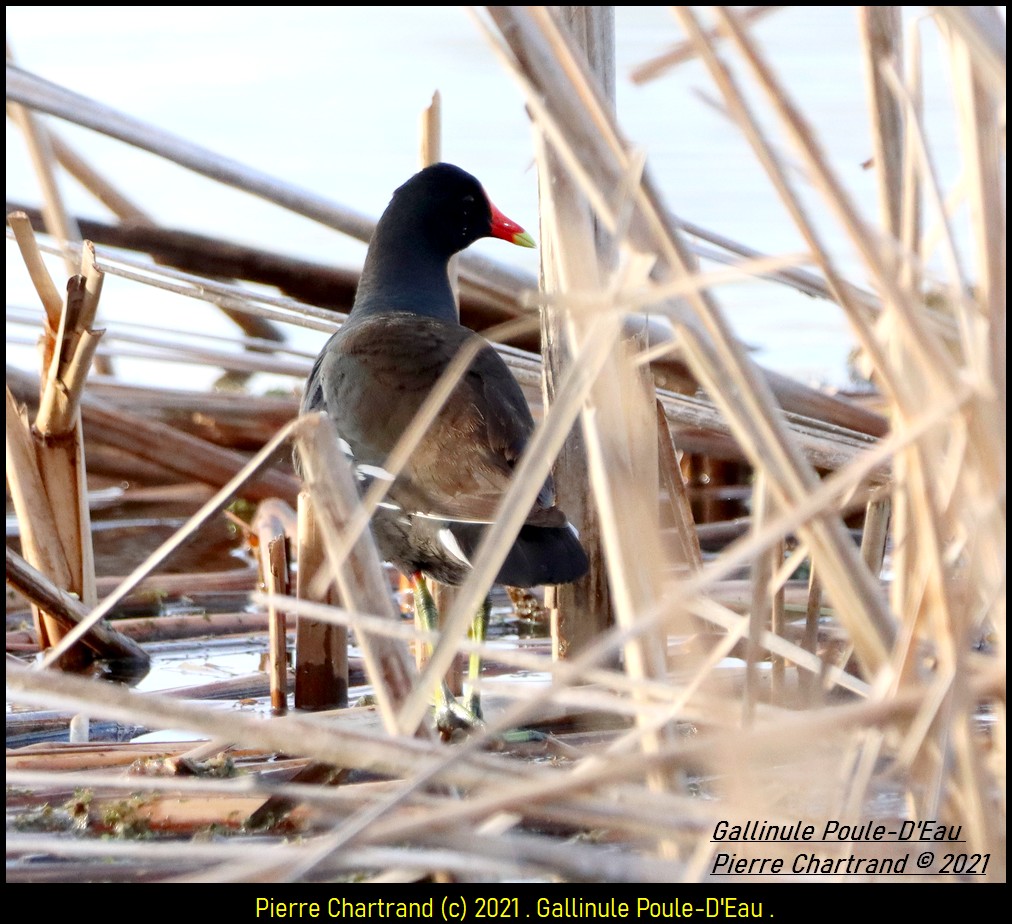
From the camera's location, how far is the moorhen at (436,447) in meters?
1.81

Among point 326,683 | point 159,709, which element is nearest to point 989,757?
point 159,709

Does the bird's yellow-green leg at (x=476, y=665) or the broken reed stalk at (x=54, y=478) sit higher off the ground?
the broken reed stalk at (x=54, y=478)

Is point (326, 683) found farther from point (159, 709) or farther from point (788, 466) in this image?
point (788, 466)

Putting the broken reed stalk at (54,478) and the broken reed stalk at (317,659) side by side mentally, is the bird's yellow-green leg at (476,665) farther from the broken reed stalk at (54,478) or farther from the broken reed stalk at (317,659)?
the broken reed stalk at (54,478)

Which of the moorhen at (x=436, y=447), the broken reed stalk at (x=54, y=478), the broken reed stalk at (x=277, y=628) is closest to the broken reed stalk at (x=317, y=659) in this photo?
the broken reed stalk at (x=277, y=628)

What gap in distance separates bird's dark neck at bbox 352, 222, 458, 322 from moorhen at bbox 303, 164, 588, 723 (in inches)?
3.4

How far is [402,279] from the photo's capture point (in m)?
2.89

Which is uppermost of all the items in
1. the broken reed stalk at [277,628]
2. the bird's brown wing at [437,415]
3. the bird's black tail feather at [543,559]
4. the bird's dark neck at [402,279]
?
the bird's dark neck at [402,279]

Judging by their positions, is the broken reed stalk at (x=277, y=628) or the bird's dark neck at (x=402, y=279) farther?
the bird's dark neck at (x=402, y=279)

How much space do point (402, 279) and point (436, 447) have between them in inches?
35.3

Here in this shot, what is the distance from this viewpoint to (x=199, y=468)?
3650mm

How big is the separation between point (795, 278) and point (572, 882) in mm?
851

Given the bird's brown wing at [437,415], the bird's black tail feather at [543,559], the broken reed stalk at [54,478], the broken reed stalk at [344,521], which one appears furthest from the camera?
the broken reed stalk at [54,478]

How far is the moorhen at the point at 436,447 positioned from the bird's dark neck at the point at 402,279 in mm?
86
